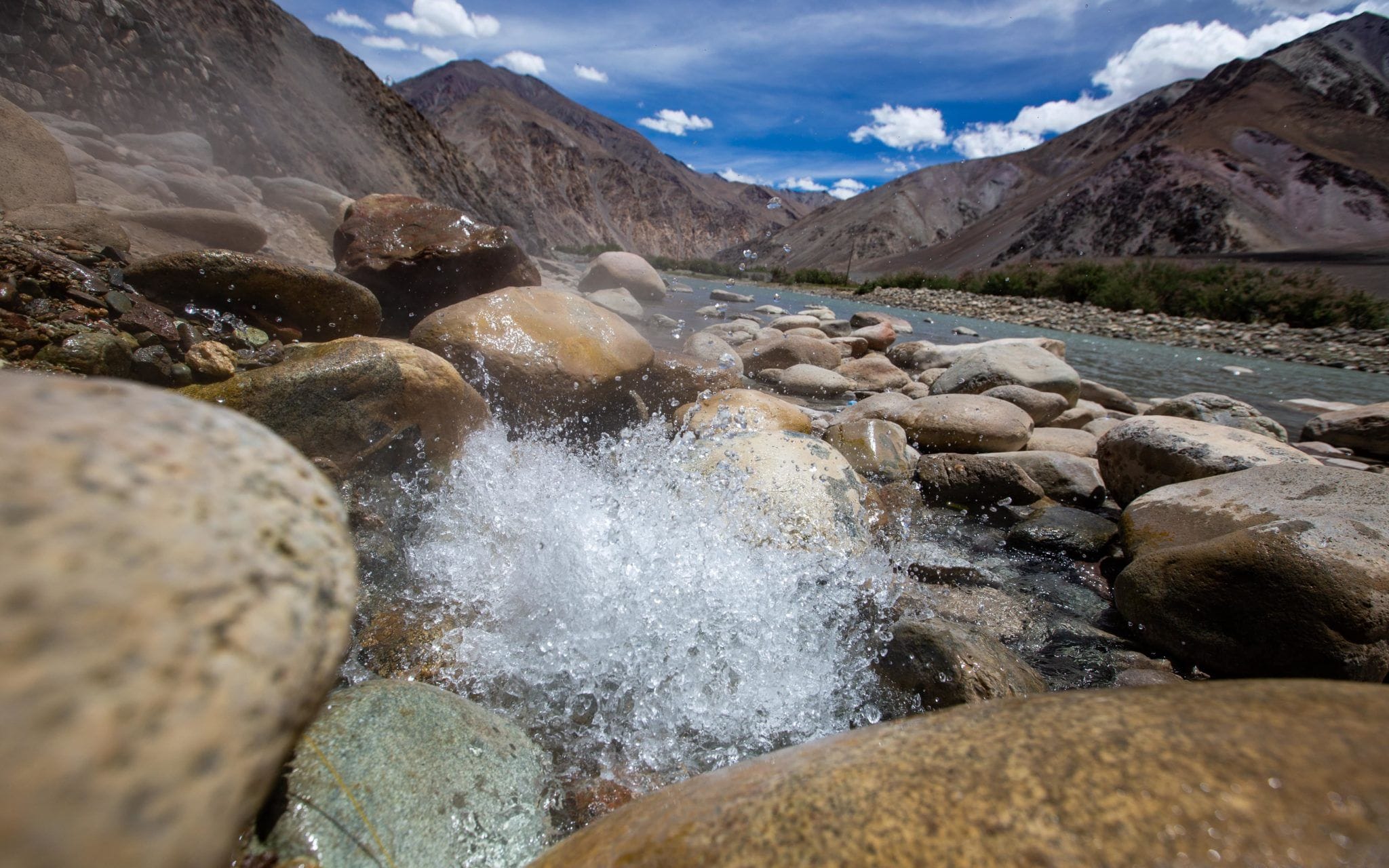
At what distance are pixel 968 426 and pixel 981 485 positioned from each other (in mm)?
828

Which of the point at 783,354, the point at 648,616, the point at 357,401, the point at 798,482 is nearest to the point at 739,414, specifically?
the point at 798,482

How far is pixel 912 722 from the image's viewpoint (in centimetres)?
128

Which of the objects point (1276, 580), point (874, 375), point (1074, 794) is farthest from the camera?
point (874, 375)

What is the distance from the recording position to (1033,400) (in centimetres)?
653

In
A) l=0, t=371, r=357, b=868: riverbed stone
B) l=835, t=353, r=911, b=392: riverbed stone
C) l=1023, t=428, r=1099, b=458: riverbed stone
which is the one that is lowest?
l=835, t=353, r=911, b=392: riverbed stone

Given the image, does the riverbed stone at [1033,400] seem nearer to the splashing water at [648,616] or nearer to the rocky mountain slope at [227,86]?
the splashing water at [648,616]

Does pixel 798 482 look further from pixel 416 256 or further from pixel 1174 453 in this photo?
pixel 416 256

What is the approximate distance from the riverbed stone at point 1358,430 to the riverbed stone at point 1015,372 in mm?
2746

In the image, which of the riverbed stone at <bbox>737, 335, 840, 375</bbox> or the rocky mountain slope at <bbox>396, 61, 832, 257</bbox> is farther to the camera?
the rocky mountain slope at <bbox>396, 61, 832, 257</bbox>

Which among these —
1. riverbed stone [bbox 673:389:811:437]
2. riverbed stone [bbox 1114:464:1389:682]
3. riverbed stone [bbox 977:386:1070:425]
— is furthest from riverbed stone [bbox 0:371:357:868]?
riverbed stone [bbox 977:386:1070:425]

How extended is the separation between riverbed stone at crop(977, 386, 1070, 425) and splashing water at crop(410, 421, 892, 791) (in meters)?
4.18

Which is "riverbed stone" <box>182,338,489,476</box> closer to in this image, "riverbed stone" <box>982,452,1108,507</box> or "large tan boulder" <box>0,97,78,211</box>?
"large tan boulder" <box>0,97,78,211</box>

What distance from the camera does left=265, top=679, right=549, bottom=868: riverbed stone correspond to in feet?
4.44

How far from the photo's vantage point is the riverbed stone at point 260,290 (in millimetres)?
3666
